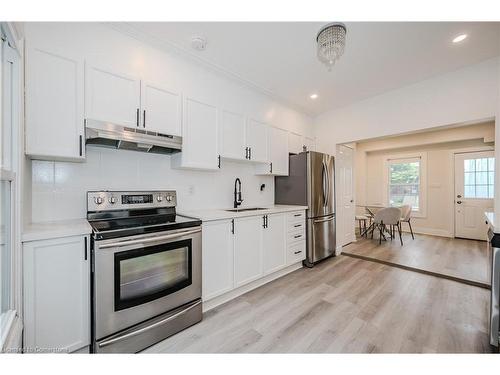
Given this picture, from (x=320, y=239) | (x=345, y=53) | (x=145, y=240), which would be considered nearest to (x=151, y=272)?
(x=145, y=240)

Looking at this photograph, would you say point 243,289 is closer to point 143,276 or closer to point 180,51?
point 143,276

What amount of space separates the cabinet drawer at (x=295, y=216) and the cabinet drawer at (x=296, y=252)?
347mm

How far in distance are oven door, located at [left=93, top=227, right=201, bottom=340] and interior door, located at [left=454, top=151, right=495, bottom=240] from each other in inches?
240

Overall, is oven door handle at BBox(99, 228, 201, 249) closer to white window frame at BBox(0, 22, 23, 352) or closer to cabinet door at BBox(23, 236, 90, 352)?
cabinet door at BBox(23, 236, 90, 352)

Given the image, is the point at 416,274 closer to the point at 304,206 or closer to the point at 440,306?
the point at 440,306

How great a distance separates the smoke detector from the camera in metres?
1.97

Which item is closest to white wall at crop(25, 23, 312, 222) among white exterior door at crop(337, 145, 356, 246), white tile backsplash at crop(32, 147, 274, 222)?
white tile backsplash at crop(32, 147, 274, 222)

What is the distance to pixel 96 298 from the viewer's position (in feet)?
4.44

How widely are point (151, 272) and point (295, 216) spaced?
6.64ft

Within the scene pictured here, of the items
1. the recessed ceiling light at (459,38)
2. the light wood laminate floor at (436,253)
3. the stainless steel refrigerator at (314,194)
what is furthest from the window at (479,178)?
the recessed ceiling light at (459,38)

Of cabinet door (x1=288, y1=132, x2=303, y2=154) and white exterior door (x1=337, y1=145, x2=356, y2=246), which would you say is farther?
Result: white exterior door (x1=337, y1=145, x2=356, y2=246)
